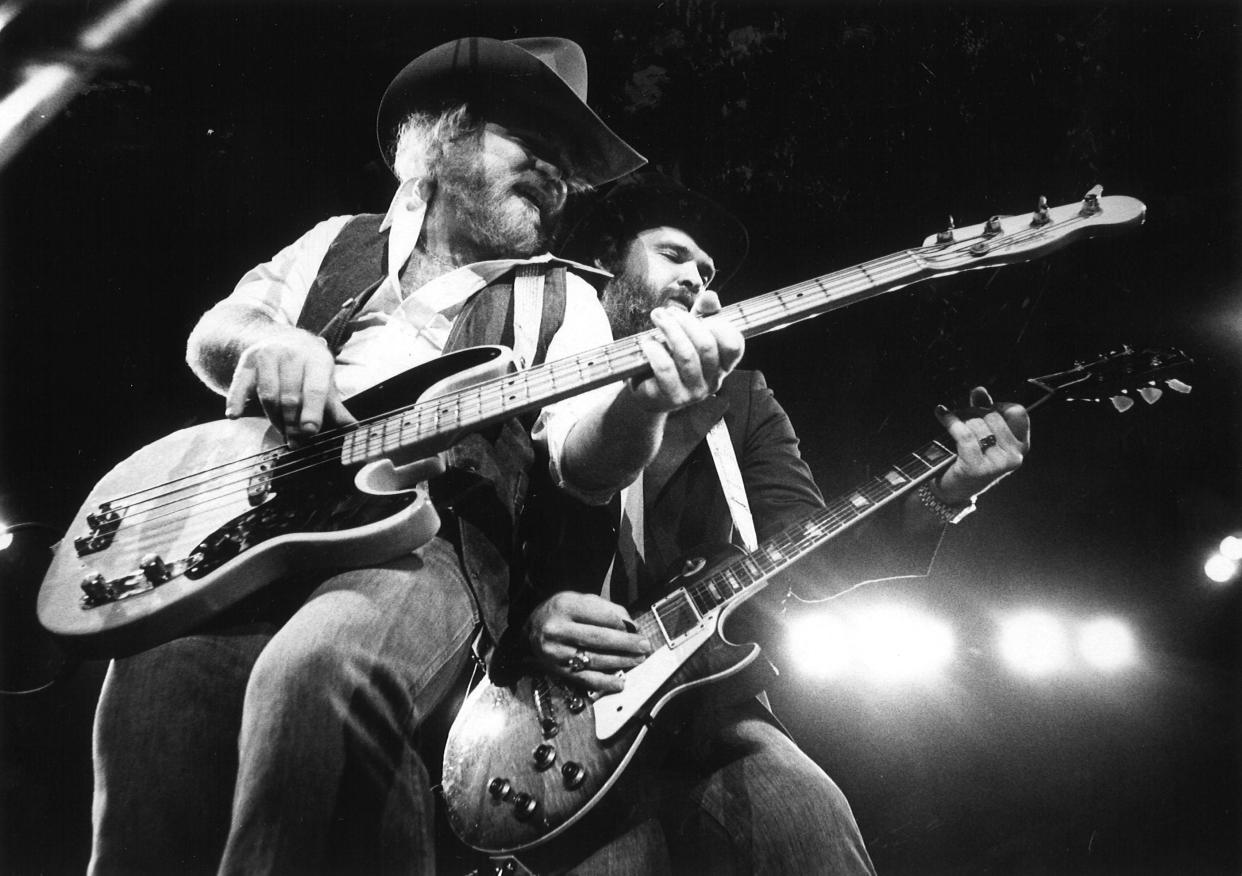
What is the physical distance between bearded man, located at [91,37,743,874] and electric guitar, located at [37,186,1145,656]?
76 millimetres

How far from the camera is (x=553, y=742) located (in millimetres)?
1149

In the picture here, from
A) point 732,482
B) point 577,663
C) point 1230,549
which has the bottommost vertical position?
point 1230,549

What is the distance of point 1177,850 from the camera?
1.68m

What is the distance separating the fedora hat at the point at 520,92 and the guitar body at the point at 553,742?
126cm

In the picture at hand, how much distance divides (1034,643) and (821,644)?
2.00 ft

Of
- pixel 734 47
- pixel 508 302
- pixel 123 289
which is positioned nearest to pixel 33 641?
pixel 123 289

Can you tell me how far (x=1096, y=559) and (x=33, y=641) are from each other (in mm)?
2586

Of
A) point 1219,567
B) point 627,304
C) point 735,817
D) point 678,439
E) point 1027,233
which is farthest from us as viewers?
point 627,304

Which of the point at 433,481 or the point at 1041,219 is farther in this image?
the point at 1041,219

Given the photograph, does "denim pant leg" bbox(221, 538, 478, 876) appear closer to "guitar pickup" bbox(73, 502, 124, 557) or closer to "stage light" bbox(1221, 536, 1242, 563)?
"guitar pickup" bbox(73, 502, 124, 557)

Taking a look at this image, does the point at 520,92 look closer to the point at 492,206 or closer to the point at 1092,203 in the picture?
the point at 492,206

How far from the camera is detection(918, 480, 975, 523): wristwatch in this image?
1501 millimetres

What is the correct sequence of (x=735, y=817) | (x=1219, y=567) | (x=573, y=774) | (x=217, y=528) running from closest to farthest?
(x=217, y=528)
(x=573, y=774)
(x=735, y=817)
(x=1219, y=567)

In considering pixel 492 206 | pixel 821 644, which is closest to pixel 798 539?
pixel 821 644
